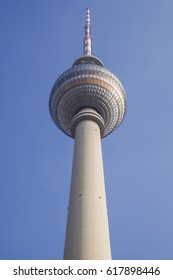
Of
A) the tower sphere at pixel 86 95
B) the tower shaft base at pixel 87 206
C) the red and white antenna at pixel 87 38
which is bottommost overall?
the tower shaft base at pixel 87 206

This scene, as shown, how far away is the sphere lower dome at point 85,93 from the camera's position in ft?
155

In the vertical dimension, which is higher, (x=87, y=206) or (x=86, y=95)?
(x=86, y=95)

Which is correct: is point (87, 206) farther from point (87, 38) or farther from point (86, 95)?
point (87, 38)

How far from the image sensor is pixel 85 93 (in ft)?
154

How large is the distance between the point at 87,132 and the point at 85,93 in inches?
308

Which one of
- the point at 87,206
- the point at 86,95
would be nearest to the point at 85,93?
the point at 86,95

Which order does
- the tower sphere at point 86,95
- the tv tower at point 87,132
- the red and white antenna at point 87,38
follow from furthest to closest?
1. the red and white antenna at point 87,38
2. the tower sphere at point 86,95
3. the tv tower at point 87,132

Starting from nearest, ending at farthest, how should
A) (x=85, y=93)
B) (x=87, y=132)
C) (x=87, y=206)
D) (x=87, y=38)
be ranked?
(x=87, y=206), (x=87, y=132), (x=85, y=93), (x=87, y=38)

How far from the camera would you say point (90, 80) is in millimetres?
47406

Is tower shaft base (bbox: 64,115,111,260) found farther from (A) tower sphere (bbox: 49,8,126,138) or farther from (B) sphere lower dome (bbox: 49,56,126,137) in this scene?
(B) sphere lower dome (bbox: 49,56,126,137)

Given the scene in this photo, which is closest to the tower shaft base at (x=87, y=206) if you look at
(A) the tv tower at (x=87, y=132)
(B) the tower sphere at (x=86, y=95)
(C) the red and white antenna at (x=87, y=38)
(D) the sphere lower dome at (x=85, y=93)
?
(A) the tv tower at (x=87, y=132)

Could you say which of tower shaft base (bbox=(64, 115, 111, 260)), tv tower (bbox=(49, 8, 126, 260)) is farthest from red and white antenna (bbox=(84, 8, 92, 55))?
tower shaft base (bbox=(64, 115, 111, 260))

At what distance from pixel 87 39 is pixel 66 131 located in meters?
19.5

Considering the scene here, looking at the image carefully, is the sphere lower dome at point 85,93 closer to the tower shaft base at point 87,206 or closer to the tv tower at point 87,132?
the tv tower at point 87,132
